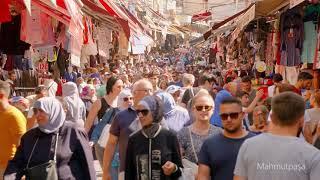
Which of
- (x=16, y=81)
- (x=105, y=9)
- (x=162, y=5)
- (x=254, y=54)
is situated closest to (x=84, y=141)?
(x=16, y=81)

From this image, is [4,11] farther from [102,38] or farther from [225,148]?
[102,38]

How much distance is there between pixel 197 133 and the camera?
5.89 m

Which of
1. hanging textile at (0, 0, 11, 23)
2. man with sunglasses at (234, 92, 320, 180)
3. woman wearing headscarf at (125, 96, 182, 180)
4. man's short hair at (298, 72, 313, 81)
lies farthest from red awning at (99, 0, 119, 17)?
man with sunglasses at (234, 92, 320, 180)

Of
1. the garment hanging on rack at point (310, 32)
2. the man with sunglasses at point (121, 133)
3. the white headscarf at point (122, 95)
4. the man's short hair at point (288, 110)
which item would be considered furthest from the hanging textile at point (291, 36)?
the man's short hair at point (288, 110)

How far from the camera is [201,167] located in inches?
204

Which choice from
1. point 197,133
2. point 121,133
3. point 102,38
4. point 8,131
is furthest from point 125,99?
point 102,38

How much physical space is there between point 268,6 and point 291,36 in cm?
103

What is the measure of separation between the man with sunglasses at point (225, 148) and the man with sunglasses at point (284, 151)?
90cm

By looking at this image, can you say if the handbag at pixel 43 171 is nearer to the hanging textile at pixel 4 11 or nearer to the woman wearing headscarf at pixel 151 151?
the woman wearing headscarf at pixel 151 151

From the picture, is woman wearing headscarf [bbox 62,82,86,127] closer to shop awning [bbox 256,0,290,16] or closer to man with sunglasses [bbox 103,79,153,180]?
man with sunglasses [bbox 103,79,153,180]

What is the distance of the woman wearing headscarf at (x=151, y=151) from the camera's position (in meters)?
5.54

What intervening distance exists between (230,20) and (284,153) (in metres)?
13.7

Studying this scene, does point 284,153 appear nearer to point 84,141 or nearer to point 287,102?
point 287,102

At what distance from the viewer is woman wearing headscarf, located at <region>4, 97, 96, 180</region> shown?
574 centimetres
